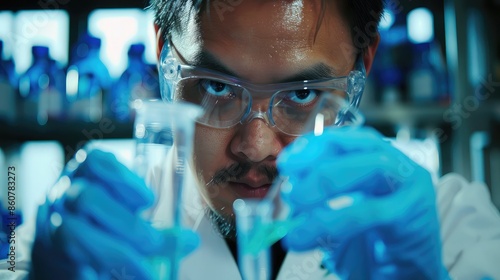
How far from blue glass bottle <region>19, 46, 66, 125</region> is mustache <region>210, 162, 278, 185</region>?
1404 millimetres

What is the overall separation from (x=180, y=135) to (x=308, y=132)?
25cm

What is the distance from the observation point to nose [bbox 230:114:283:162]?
3.62 ft

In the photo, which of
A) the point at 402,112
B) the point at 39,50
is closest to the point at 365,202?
the point at 402,112

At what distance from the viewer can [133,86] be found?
253cm

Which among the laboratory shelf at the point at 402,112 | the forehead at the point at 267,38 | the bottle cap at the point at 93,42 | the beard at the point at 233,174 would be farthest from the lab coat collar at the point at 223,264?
the bottle cap at the point at 93,42

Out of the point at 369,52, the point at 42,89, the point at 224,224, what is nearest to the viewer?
the point at 224,224

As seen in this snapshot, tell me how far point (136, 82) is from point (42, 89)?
0.43 m

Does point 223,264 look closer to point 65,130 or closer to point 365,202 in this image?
point 365,202

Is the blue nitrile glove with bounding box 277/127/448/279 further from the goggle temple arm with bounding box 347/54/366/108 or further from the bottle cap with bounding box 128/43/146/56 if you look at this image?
the bottle cap with bounding box 128/43/146/56

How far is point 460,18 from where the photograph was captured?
2.35 m

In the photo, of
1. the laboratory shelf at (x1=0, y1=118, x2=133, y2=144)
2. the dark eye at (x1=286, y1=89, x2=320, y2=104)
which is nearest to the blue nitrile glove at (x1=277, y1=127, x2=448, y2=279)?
the dark eye at (x1=286, y1=89, x2=320, y2=104)

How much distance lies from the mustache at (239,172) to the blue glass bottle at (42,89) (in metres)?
1.40

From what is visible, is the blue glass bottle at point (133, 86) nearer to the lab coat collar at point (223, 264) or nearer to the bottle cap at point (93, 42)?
the bottle cap at point (93, 42)

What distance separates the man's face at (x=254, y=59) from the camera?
3.69 ft
